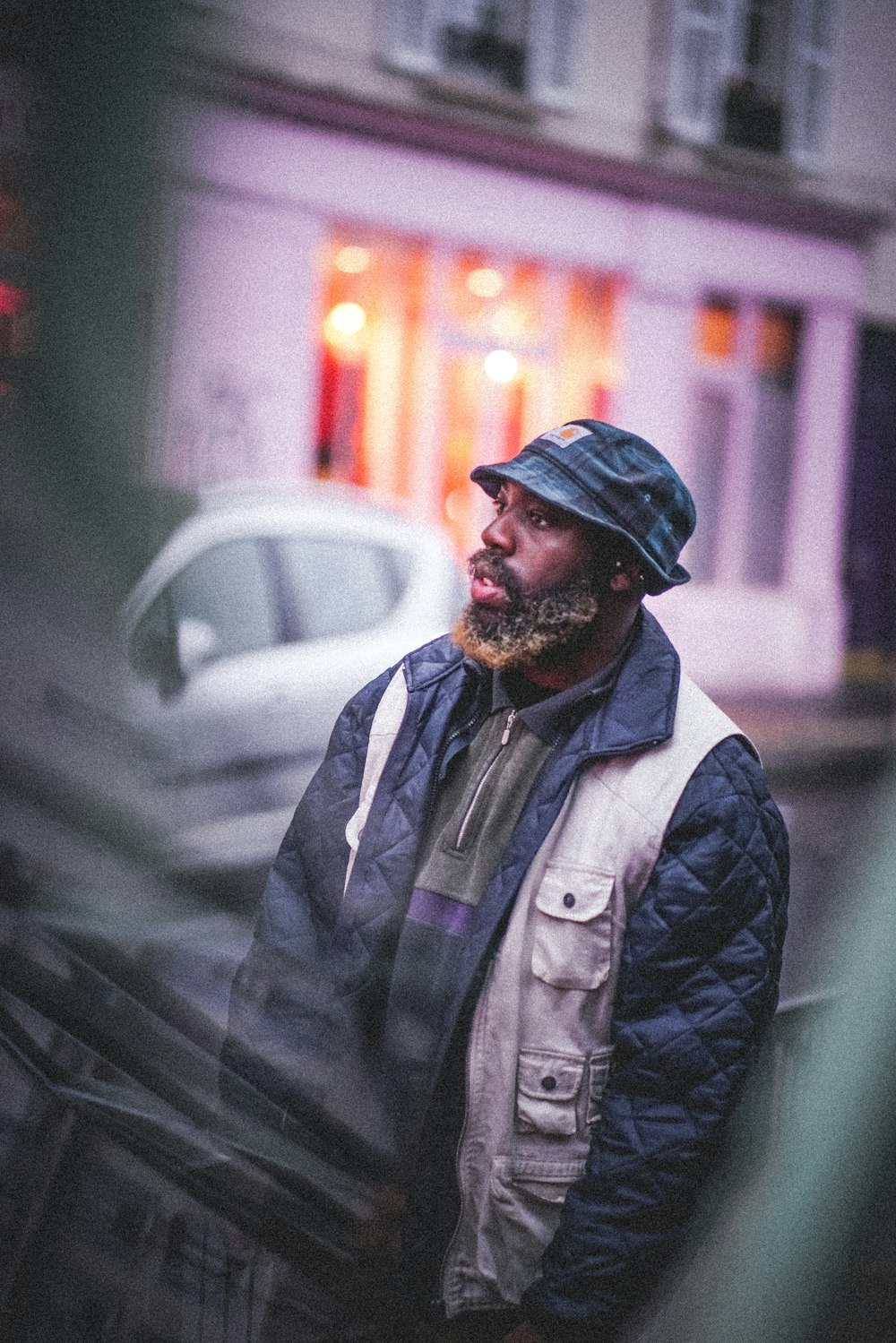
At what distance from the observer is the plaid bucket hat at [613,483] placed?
6.17 feet

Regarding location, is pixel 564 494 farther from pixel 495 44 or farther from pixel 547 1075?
pixel 495 44

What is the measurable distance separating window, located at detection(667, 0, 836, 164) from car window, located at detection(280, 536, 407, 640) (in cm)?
621

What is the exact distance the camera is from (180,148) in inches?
316

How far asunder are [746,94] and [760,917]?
1034 cm

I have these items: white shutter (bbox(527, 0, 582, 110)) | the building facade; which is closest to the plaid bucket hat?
the building facade

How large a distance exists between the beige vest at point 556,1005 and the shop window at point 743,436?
30.1 ft

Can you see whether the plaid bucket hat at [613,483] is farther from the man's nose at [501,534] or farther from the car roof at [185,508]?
the car roof at [185,508]

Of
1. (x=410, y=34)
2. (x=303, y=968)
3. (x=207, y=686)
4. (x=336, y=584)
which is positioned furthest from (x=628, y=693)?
(x=410, y=34)

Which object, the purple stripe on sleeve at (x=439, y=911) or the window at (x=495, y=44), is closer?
the purple stripe on sleeve at (x=439, y=911)

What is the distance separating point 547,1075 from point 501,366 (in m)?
8.67

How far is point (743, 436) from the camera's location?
11211 millimetres

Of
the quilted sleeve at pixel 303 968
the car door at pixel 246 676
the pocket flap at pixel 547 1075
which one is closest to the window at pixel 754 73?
the car door at pixel 246 676

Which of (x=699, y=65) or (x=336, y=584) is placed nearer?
(x=336, y=584)

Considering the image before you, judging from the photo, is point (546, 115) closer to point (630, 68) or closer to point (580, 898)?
point (630, 68)
